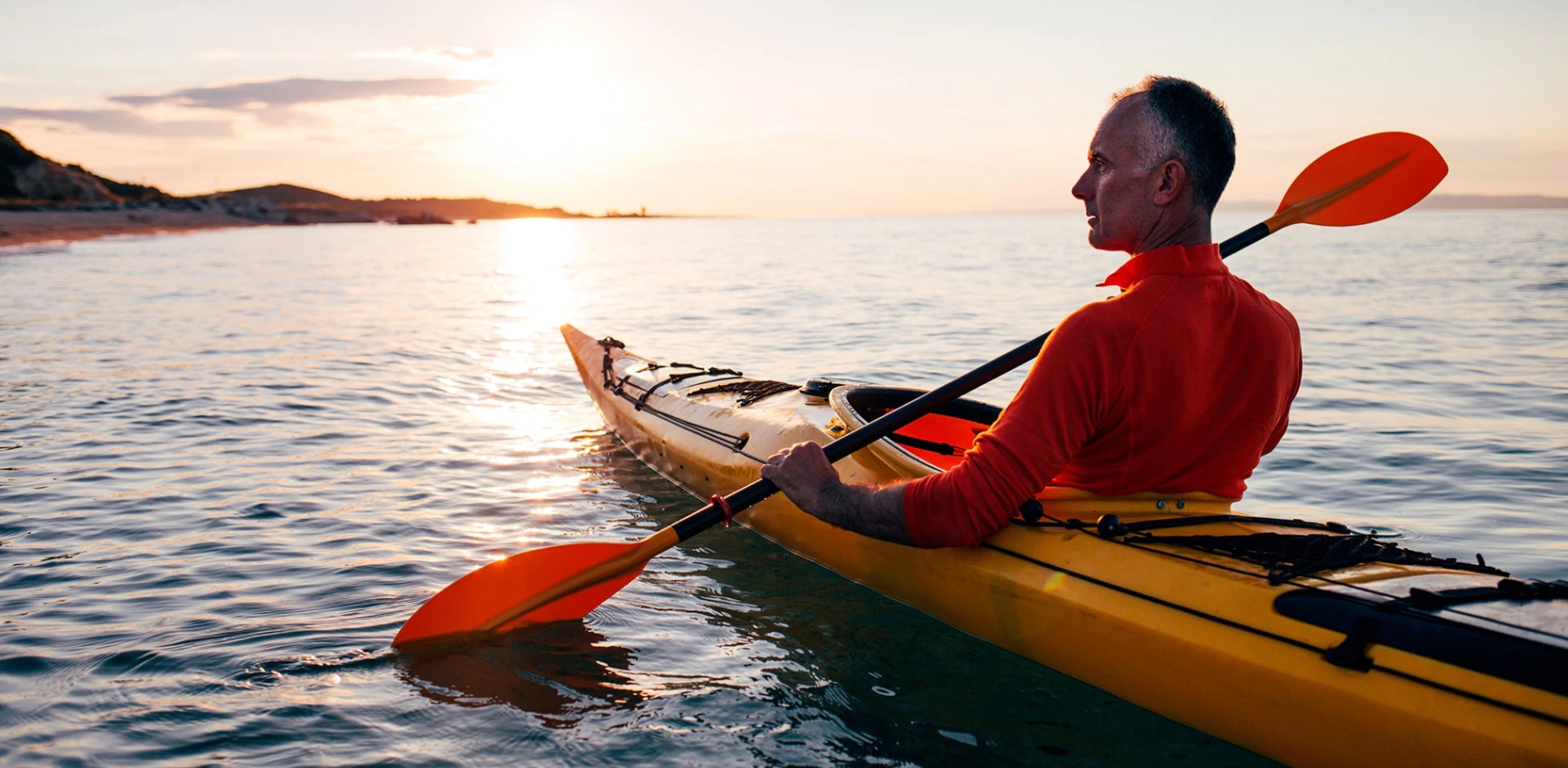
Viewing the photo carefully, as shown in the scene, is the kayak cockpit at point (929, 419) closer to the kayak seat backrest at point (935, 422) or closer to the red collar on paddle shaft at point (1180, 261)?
the kayak seat backrest at point (935, 422)

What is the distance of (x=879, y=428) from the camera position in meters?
3.68

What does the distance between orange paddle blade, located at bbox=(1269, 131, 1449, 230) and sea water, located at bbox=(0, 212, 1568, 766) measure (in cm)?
204

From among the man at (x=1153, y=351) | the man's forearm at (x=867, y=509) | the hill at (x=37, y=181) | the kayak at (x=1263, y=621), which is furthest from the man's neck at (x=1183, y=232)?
the hill at (x=37, y=181)

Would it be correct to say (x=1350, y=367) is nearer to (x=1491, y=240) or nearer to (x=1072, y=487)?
(x=1072, y=487)

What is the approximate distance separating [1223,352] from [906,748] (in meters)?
1.54

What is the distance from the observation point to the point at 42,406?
833 centimetres

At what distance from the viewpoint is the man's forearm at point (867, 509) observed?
10.0 feet

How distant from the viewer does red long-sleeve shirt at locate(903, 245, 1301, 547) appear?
2.63m

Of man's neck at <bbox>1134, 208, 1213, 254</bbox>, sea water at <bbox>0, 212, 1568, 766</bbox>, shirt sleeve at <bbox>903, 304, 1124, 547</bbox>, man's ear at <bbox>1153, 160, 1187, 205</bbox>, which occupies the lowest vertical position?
sea water at <bbox>0, 212, 1568, 766</bbox>

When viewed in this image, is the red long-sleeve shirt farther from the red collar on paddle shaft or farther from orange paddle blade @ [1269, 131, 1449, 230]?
orange paddle blade @ [1269, 131, 1449, 230]

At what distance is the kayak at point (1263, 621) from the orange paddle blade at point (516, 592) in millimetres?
1081

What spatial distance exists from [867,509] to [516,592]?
1614 millimetres

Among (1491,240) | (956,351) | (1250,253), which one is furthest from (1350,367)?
(1491,240)

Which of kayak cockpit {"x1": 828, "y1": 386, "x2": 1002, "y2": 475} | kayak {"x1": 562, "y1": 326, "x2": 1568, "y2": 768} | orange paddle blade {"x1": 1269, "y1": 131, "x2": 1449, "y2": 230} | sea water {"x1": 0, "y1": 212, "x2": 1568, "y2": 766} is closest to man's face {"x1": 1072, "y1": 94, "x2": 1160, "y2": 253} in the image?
kayak {"x1": 562, "y1": 326, "x2": 1568, "y2": 768}
